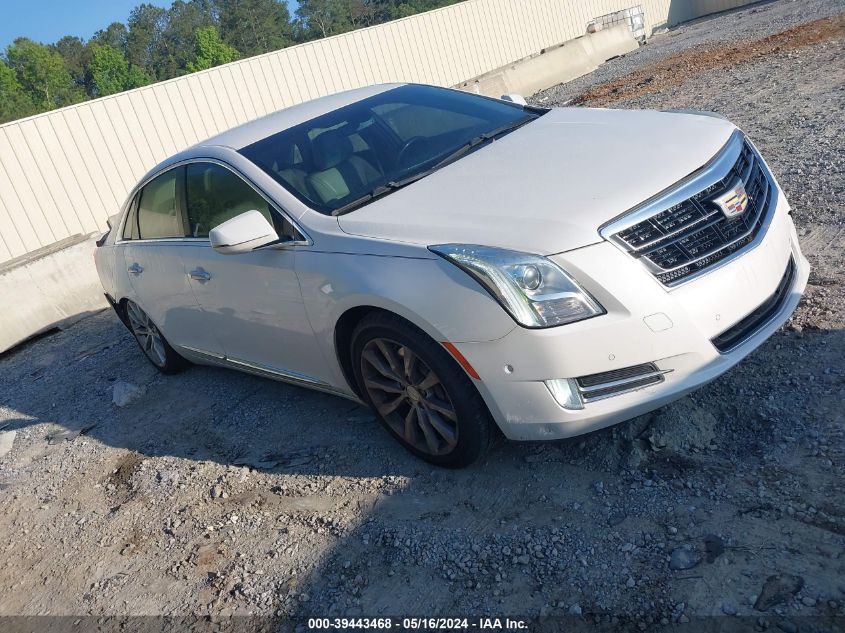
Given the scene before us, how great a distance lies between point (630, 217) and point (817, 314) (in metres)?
1.70

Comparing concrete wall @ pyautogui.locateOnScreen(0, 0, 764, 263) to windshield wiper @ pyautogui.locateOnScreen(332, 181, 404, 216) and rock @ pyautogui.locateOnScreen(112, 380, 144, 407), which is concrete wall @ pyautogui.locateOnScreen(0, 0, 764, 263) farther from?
windshield wiper @ pyautogui.locateOnScreen(332, 181, 404, 216)

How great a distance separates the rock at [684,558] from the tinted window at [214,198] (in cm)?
251

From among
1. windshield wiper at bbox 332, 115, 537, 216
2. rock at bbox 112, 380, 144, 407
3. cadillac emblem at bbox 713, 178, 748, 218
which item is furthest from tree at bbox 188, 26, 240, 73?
cadillac emblem at bbox 713, 178, 748, 218

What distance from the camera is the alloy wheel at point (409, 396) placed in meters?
3.57

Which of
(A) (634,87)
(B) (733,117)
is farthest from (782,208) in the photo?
(A) (634,87)

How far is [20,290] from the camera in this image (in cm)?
906

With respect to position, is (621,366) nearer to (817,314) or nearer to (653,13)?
(817,314)

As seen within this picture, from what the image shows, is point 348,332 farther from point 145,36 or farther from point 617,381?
point 145,36

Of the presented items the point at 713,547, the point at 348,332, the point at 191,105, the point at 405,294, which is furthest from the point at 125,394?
the point at 191,105

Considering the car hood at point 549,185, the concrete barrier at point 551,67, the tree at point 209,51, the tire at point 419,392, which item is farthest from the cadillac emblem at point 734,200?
the tree at point 209,51

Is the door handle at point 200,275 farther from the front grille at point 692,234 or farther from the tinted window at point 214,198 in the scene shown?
the front grille at point 692,234

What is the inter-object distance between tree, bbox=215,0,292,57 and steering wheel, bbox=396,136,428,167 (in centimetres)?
10290

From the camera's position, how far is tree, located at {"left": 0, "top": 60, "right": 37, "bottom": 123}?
73375 millimetres

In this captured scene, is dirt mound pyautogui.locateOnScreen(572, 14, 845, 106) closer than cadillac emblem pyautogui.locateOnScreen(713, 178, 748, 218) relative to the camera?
No
